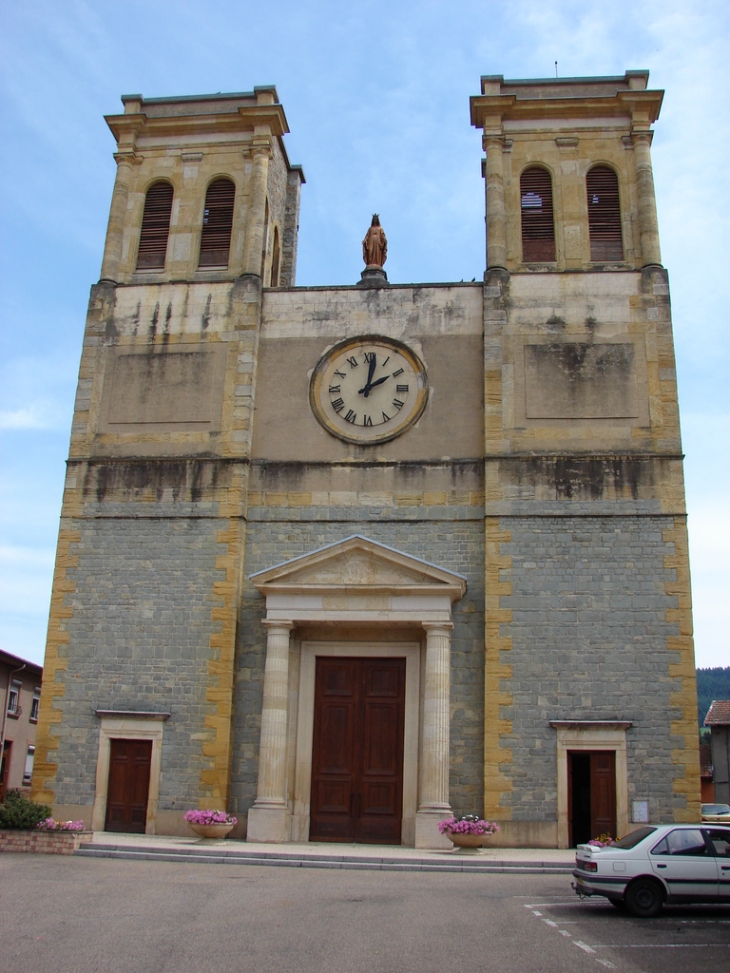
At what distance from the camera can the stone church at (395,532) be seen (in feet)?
60.6

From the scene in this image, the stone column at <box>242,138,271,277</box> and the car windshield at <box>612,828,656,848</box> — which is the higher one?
the stone column at <box>242,138,271,277</box>

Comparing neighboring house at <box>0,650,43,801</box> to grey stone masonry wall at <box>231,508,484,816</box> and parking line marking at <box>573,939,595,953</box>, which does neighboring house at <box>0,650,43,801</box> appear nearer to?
grey stone masonry wall at <box>231,508,484,816</box>

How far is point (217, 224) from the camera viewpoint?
23.5m

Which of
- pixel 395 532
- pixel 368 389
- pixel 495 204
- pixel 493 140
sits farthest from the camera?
pixel 493 140

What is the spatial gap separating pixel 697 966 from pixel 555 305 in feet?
49.9

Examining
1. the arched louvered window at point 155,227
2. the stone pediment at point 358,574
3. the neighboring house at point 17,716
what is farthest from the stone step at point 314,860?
the neighboring house at point 17,716

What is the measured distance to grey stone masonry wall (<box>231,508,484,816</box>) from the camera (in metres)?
18.7

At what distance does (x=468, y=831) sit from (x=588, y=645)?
4317 millimetres

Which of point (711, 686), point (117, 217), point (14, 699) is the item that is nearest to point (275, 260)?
point (117, 217)

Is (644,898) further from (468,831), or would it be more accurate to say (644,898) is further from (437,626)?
(437,626)

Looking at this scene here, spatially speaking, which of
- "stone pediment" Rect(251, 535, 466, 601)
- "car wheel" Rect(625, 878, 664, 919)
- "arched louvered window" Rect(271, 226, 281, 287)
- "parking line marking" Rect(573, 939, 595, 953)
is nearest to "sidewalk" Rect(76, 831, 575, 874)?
"car wheel" Rect(625, 878, 664, 919)

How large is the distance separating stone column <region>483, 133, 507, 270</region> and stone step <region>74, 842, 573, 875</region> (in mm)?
12706

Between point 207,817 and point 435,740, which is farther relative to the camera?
Answer: point 435,740

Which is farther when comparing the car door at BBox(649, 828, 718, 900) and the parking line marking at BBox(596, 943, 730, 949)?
the car door at BBox(649, 828, 718, 900)
